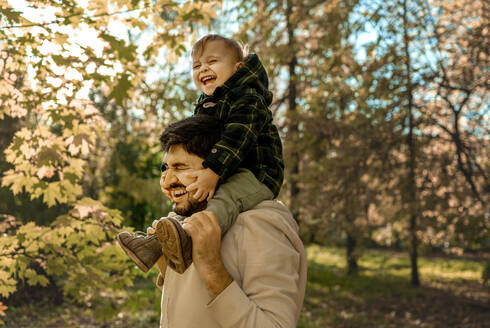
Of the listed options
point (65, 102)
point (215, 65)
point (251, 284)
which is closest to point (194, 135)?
point (215, 65)

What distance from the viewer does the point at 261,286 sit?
4.89ft

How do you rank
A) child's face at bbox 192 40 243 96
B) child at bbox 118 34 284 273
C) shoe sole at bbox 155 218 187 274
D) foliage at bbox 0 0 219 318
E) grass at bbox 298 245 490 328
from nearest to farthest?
1. shoe sole at bbox 155 218 187 274
2. child at bbox 118 34 284 273
3. child's face at bbox 192 40 243 96
4. foliage at bbox 0 0 219 318
5. grass at bbox 298 245 490 328

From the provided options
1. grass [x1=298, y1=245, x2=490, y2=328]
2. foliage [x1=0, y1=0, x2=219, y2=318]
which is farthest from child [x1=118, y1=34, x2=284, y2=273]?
grass [x1=298, y1=245, x2=490, y2=328]

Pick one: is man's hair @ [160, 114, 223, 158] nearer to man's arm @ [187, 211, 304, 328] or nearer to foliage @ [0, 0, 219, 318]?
man's arm @ [187, 211, 304, 328]

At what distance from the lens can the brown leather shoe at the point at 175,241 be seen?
56.5 inches

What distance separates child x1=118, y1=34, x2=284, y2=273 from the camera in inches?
62.1

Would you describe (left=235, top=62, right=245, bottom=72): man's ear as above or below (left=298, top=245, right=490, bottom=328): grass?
above

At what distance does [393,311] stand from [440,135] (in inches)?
139

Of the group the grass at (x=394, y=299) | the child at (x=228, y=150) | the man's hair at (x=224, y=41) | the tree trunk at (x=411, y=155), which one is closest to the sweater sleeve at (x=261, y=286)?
the child at (x=228, y=150)

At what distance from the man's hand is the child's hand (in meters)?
0.15

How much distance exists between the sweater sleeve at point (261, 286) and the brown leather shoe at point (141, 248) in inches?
12.8

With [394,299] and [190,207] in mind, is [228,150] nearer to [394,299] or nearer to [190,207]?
[190,207]

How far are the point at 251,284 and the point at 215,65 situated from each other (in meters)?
0.94

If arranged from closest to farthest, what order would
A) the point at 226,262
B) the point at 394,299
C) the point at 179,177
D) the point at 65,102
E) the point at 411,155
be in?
1. the point at 226,262
2. the point at 179,177
3. the point at 65,102
4. the point at 411,155
5. the point at 394,299
